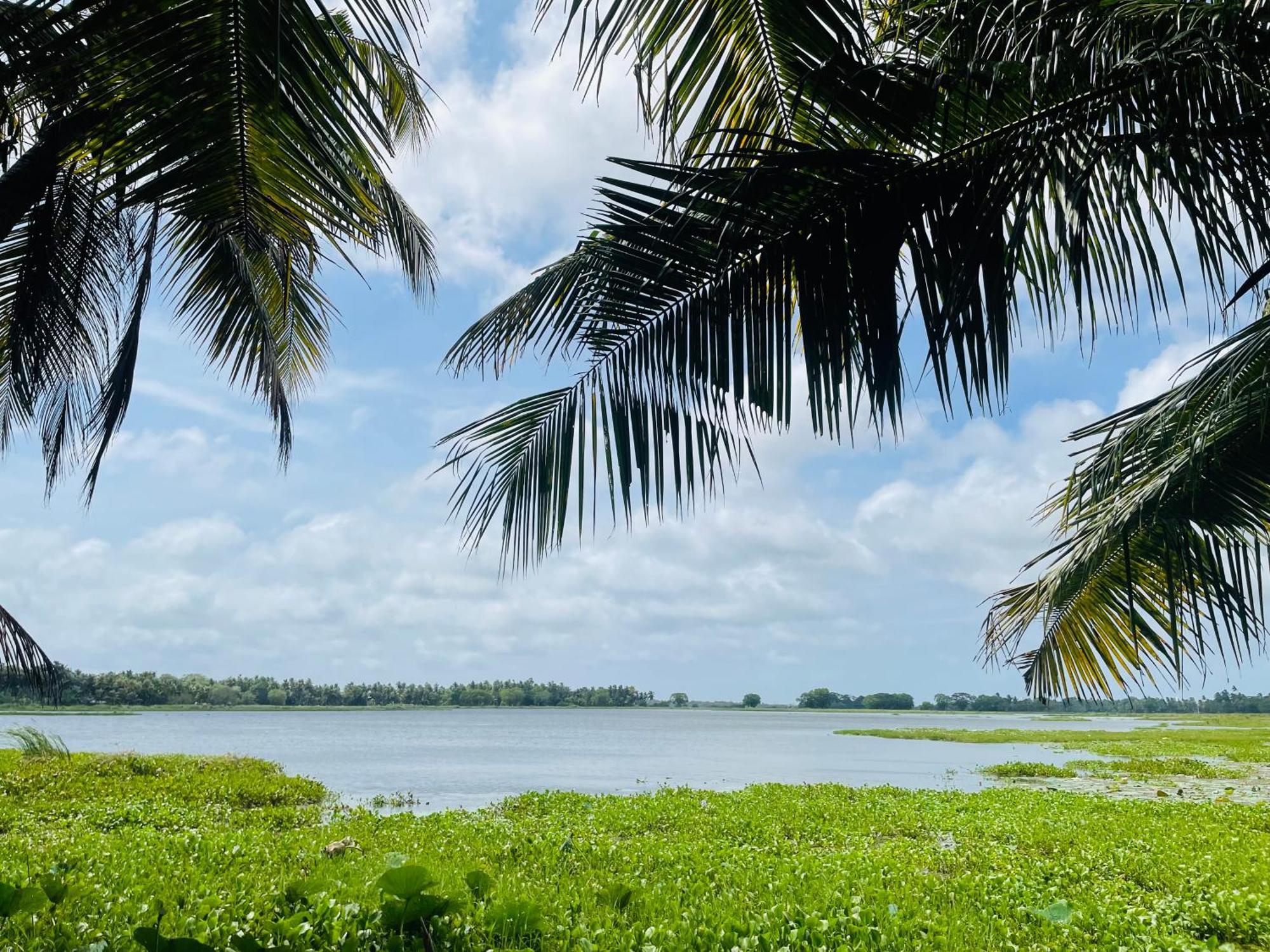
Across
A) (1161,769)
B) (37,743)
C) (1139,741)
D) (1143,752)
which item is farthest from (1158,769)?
(37,743)

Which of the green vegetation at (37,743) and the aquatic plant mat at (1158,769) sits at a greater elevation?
the green vegetation at (37,743)

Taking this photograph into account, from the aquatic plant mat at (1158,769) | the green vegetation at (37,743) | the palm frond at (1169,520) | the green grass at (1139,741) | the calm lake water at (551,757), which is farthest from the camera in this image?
the green grass at (1139,741)

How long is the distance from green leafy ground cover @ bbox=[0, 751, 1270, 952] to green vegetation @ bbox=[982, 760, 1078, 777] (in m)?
5.79

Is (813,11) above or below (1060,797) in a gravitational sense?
above

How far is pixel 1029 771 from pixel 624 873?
13.3 meters

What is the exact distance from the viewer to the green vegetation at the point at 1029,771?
16594 millimetres

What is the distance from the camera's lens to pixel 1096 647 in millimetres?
4848

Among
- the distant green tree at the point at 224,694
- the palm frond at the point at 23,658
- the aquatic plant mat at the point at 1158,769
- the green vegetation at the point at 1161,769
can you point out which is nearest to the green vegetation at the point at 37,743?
the palm frond at the point at 23,658

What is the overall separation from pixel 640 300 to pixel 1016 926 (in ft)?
14.8

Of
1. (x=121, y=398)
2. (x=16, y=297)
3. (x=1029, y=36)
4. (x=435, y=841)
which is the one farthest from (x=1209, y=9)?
(x=435, y=841)

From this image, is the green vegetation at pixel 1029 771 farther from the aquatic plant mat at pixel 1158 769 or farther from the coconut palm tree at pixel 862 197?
the coconut palm tree at pixel 862 197

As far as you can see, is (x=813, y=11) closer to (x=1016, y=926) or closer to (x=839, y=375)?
(x=839, y=375)

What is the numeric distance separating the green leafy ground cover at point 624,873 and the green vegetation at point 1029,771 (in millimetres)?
5794

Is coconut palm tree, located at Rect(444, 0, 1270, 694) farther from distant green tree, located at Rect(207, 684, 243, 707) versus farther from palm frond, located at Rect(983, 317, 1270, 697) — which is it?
distant green tree, located at Rect(207, 684, 243, 707)
